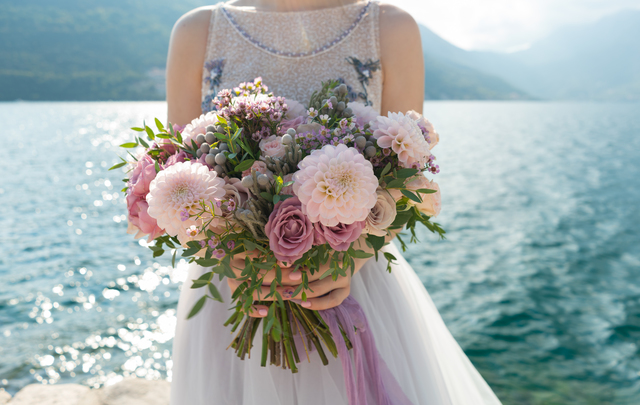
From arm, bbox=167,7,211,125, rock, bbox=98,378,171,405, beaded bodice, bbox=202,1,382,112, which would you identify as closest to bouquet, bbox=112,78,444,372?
beaded bodice, bbox=202,1,382,112

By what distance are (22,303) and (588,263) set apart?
12.3m

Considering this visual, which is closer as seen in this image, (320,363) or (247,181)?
(247,181)

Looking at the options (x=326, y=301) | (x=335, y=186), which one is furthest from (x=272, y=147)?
(x=326, y=301)

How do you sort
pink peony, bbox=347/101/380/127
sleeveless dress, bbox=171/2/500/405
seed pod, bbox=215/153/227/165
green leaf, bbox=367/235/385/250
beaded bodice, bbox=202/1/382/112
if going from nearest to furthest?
1. seed pod, bbox=215/153/227/165
2. green leaf, bbox=367/235/385/250
3. pink peony, bbox=347/101/380/127
4. sleeveless dress, bbox=171/2/500/405
5. beaded bodice, bbox=202/1/382/112

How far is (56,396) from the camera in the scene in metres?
3.91

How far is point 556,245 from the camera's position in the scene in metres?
10.2

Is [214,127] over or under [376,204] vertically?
over

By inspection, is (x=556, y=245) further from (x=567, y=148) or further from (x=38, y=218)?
(x=567, y=148)

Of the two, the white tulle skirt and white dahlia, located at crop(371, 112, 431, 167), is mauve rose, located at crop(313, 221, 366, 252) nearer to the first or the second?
white dahlia, located at crop(371, 112, 431, 167)

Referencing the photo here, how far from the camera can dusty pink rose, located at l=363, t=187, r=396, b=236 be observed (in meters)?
1.25

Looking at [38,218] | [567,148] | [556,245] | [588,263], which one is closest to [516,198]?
[556,245]

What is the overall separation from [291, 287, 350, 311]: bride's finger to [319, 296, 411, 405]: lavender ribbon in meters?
0.09

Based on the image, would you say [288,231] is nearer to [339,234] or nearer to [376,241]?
[339,234]

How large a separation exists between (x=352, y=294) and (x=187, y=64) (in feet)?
4.97
